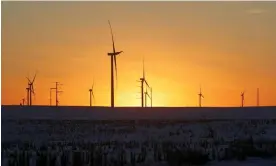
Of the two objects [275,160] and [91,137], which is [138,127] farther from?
[275,160]

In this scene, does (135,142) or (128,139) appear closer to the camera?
(135,142)

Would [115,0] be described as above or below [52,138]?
above

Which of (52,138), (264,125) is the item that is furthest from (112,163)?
(264,125)

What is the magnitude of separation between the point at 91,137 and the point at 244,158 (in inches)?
155

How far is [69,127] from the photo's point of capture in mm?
20391

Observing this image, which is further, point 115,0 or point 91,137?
point 91,137

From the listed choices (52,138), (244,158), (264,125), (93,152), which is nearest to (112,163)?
(93,152)

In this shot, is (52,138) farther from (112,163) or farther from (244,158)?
(244,158)

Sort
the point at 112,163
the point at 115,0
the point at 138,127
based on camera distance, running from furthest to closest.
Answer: the point at 138,127, the point at 112,163, the point at 115,0

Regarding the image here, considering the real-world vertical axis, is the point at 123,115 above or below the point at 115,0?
below

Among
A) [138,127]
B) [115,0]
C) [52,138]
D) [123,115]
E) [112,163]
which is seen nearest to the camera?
[115,0]

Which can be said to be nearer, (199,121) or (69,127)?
(69,127)

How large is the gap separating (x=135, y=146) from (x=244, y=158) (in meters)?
2.76

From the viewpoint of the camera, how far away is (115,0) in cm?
1739
